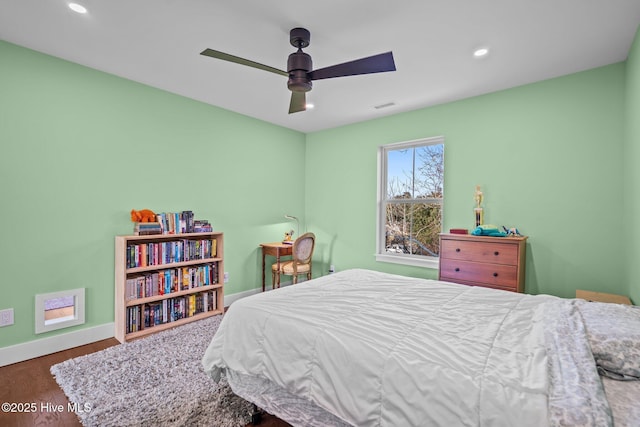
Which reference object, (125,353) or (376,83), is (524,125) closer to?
(376,83)

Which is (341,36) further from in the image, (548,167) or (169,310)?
(169,310)

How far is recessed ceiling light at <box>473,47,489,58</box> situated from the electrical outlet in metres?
4.33

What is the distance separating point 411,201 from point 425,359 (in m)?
3.08

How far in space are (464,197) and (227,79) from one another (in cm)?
286

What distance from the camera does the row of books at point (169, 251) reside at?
301cm

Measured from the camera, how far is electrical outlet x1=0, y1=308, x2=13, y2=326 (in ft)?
8.02

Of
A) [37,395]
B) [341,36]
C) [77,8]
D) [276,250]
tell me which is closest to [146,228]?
[37,395]

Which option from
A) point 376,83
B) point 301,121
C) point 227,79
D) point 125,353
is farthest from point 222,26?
point 125,353

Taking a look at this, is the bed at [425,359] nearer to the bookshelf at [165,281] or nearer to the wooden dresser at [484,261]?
the wooden dresser at [484,261]

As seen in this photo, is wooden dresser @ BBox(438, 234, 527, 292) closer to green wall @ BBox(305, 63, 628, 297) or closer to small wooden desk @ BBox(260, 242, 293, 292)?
green wall @ BBox(305, 63, 628, 297)

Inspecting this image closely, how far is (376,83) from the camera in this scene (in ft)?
10.2

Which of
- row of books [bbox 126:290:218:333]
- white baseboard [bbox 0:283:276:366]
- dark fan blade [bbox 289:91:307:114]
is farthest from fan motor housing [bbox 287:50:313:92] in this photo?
white baseboard [bbox 0:283:276:366]

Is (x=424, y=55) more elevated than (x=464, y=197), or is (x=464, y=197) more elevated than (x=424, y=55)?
(x=424, y=55)

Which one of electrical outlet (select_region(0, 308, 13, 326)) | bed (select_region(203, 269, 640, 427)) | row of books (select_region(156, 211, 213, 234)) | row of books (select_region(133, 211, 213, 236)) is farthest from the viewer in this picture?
row of books (select_region(156, 211, 213, 234))
